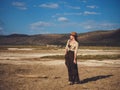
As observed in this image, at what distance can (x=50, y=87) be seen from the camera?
10.6 meters

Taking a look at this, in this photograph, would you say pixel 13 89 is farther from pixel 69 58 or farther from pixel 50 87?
pixel 69 58

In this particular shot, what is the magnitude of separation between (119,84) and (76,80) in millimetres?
1895

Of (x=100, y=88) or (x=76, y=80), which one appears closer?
(x=100, y=88)

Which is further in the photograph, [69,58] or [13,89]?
[69,58]

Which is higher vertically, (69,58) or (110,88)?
(69,58)

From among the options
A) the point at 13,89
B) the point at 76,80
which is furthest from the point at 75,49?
the point at 13,89

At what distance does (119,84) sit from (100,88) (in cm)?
140

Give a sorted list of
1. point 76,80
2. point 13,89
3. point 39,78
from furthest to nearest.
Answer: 1. point 39,78
2. point 76,80
3. point 13,89

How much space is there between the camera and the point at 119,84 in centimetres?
1141

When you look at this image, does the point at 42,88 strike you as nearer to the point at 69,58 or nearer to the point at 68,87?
the point at 68,87

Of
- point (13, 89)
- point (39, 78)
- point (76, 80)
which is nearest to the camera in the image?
point (13, 89)

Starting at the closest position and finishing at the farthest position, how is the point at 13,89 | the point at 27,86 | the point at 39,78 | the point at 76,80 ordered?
the point at 13,89
the point at 27,86
the point at 76,80
the point at 39,78

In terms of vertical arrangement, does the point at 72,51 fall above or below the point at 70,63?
above

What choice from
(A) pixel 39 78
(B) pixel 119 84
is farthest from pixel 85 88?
(A) pixel 39 78
